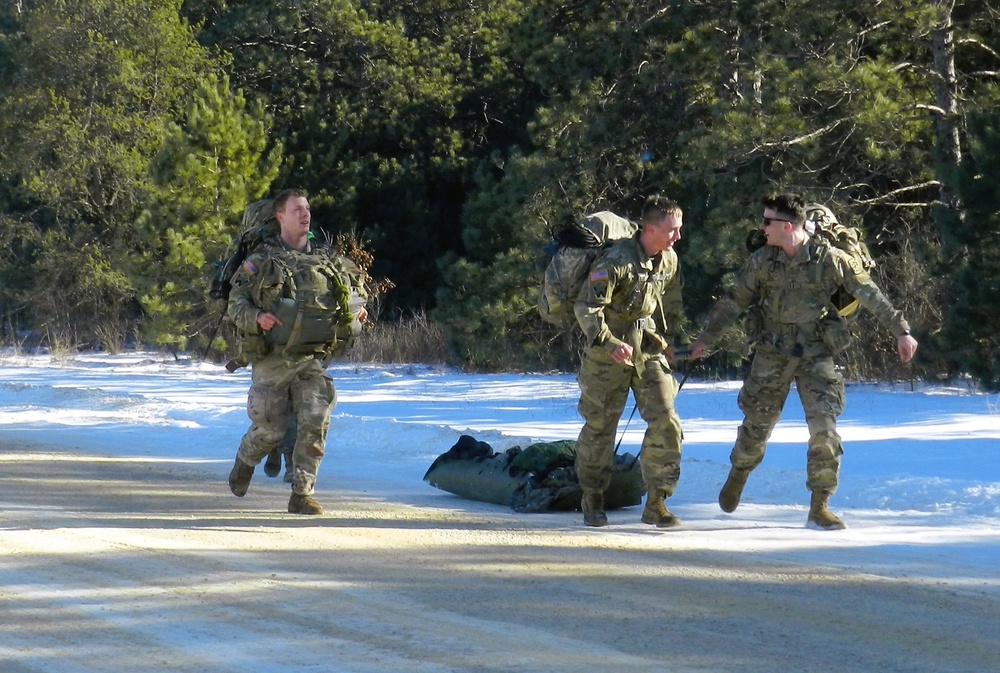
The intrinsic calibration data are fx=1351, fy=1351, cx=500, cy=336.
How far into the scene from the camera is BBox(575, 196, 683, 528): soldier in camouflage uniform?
7.45 metres

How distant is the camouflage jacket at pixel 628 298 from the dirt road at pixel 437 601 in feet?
3.55

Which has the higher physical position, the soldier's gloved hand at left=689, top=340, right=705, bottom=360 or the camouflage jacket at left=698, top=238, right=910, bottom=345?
the camouflage jacket at left=698, top=238, right=910, bottom=345

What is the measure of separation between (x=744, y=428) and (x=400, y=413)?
6.77 m

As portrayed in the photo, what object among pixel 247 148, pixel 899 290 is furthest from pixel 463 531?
pixel 247 148

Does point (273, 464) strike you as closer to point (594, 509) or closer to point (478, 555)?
point (594, 509)

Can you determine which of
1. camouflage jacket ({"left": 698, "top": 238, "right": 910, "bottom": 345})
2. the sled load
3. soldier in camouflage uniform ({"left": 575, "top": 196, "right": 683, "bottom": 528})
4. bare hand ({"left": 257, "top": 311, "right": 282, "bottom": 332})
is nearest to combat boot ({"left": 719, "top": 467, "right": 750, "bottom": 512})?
A: soldier in camouflage uniform ({"left": 575, "top": 196, "right": 683, "bottom": 528})

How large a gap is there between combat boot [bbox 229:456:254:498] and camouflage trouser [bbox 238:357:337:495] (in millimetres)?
312

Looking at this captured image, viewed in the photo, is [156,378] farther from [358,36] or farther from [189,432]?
[358,36]

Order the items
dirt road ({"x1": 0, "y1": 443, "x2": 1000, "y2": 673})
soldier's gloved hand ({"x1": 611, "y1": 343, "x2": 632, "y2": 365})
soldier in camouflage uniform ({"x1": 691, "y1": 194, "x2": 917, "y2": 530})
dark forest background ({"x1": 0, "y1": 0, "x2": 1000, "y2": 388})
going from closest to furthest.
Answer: dirt road ({"x1": 0, "y1": 443, "x2": 1000, "y2": 673}) → soldier's gloved hand ({"x1": 611, "y1": 343, "x2": 632, "y2": 365}) → soldier in camouflage uniform ({"x1": 691, "y1": 194, "x2": 917, "y2": 530}) → dark forest background ({"x1": 0, "y1": 0, "x2": 1000, "y2": 388})

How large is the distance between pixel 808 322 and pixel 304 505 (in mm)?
3118

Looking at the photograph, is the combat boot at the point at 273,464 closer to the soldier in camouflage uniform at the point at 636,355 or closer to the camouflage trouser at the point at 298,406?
the camouflage trouser at the point at 298,406

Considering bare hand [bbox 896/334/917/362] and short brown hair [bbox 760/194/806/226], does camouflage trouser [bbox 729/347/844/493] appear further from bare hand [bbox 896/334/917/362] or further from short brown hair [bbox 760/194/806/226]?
short brown hair [bbox 760/194/806/226]

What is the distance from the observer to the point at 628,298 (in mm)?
7555

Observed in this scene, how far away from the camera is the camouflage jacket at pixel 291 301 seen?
7883mm
